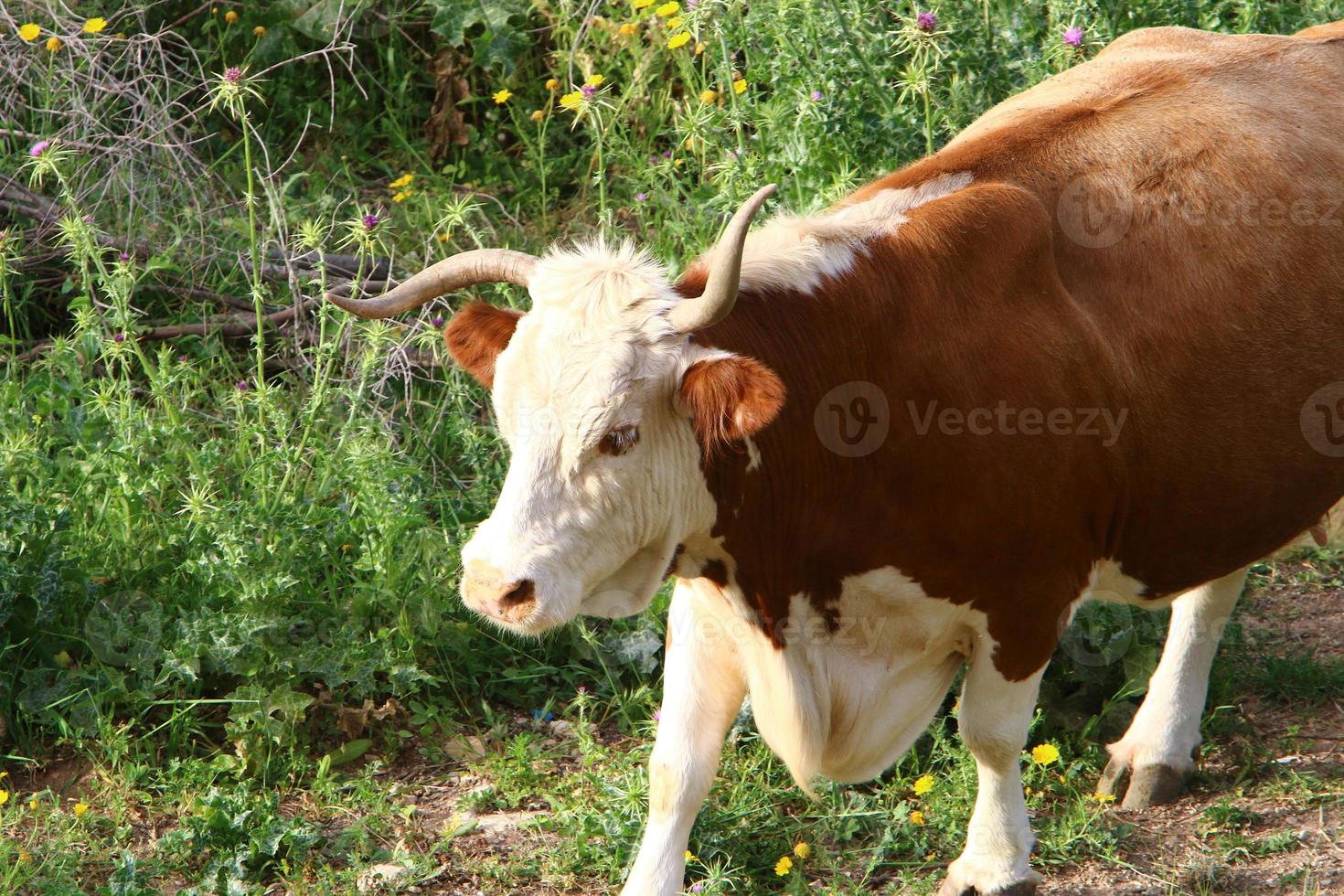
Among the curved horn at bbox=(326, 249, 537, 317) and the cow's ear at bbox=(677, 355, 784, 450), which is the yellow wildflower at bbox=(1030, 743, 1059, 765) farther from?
the curved horn at bbox=(326, 249, 537, 317)

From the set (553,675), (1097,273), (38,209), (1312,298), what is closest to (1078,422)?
(1097,273)

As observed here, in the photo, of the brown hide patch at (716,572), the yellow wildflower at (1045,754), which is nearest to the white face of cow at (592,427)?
the brown hide patch at (716,572)

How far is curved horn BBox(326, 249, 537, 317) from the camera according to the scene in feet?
10.1

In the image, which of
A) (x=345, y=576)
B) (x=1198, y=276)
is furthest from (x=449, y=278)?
(x=1198, y=276)

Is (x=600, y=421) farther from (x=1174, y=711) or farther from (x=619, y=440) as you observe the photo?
(x=1174, y=711)

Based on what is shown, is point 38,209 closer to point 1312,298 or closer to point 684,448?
point 684,448

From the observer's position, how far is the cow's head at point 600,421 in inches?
110

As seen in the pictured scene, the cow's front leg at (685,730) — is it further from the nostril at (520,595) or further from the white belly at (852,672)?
the nostril at (520,595)

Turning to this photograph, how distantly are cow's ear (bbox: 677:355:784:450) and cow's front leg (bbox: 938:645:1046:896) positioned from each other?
3.23 feet

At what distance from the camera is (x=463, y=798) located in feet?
12.6

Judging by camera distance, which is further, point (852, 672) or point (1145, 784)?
point (1145, 784)

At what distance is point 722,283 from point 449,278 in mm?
659

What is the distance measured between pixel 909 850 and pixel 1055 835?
363 mm

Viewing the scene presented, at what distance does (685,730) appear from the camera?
3.50 metres
